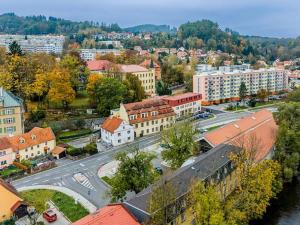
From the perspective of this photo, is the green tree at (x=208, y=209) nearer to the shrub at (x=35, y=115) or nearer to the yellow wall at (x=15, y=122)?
the yellow wall at (x=15, y=122)

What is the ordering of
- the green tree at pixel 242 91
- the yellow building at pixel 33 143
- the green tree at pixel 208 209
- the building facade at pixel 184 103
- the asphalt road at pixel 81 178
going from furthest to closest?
the green tree at pixel 242 91 → the building facade at pixel 184 103 → the yellow building at pixel 33 143 → the asphalt road at pixel 81 178 → the green tree at pixel 208 209

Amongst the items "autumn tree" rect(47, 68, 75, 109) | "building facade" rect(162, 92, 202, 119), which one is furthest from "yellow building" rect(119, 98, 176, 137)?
"autumn tree" rect(47, 68, 75, 109)

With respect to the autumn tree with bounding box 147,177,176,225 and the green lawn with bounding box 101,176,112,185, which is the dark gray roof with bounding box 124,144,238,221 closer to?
the autumn tree with bounding box 147,177,176,225

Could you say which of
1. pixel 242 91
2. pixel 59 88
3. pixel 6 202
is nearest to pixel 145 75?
pixel 242 91

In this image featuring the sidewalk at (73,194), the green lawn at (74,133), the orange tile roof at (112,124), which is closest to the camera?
the sidewalk at (73,194)

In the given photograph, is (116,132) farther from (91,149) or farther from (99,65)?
(99,65)

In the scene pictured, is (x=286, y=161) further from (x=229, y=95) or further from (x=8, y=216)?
(x=229, y=95)

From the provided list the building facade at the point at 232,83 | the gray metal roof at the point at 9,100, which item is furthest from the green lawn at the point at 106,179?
the building facade at the point at 232,83
